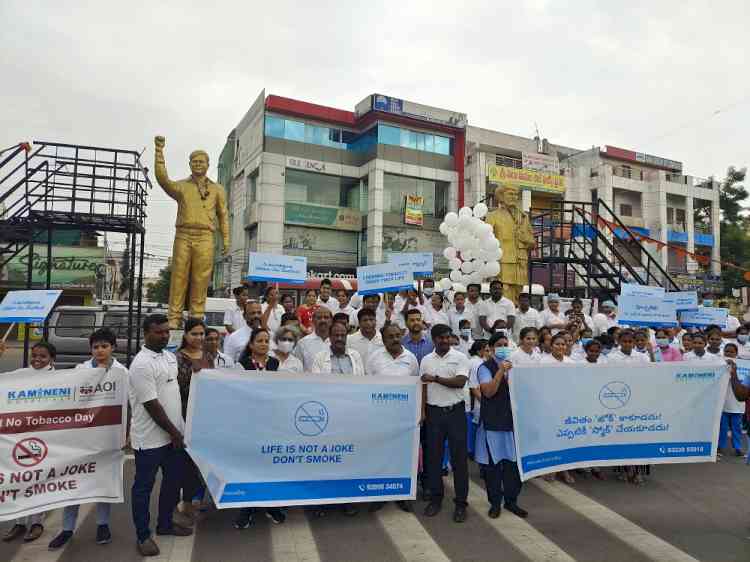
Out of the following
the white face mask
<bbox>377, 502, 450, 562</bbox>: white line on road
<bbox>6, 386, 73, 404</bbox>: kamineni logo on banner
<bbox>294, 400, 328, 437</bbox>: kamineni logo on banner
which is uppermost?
the white face mask

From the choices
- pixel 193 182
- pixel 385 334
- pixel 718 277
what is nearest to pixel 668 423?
pixel 385 334

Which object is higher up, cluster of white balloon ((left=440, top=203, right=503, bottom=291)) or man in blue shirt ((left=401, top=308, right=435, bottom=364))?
cluster of white balloon ((left=440, top=203, right=503, bottom=291))

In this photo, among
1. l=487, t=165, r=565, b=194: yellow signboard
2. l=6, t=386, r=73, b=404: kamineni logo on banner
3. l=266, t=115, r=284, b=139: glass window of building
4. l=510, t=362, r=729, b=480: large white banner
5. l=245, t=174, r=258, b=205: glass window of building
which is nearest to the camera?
l=6, t=386, r=73, b=404: kamineni logo on banner

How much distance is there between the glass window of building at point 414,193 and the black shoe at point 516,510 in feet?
89.8

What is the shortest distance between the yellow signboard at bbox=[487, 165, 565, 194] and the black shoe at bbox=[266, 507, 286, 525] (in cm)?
3093

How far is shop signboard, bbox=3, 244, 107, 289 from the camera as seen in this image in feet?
94.4

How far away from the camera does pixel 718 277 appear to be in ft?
124

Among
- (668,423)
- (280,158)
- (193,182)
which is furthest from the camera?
(280,158)

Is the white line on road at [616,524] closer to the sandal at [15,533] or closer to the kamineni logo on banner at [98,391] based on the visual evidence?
the kamineni logo on banner at [98,391]

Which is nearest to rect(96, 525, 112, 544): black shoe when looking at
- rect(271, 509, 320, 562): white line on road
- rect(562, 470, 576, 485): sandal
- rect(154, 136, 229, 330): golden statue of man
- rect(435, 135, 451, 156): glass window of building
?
rect(271, 509, 320, 562): white line on road

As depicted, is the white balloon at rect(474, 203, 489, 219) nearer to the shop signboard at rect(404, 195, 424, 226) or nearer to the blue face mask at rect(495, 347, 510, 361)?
the blue face mask at rect(495, 347, 510, 361)

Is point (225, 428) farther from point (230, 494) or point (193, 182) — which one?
point (193, 182)

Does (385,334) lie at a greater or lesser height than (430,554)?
greater

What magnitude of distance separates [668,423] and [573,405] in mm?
1231
